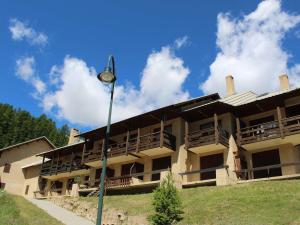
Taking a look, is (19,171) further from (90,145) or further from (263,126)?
(263,126)

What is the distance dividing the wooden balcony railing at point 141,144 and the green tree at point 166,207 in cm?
945

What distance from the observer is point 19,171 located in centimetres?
4719

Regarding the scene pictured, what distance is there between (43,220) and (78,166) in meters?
16.5

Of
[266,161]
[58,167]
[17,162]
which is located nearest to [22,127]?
[17,162]

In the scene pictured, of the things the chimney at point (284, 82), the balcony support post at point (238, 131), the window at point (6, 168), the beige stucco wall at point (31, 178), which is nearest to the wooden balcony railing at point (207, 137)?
the balcony support post at point (238, 131)

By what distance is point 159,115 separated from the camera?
94.5 feet

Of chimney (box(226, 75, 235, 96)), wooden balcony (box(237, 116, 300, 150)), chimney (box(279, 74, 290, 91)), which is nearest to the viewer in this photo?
wooden balcony (box(237, 116, 300, 150))

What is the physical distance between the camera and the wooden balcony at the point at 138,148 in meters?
27.4

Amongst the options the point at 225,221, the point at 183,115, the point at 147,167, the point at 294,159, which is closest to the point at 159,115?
the point at 183,115

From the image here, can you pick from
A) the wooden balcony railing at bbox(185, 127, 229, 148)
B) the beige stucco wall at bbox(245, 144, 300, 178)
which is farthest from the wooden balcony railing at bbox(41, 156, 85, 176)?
the beige stucco wall at bbox(245, 144, 300, 178)

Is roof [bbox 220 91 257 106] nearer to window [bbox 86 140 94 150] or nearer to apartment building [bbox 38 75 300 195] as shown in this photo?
apartment building [bbox 38 75 300 195]

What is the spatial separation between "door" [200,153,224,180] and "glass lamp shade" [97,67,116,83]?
1681 centimetres

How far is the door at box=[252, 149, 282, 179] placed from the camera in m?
24.0

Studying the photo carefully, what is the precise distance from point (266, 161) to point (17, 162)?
35078mm
